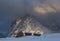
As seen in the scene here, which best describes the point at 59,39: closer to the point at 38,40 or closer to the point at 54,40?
the point at 54,40

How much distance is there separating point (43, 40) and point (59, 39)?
0.25 m

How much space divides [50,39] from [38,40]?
0.18 meters

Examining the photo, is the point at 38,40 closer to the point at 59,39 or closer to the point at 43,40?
the point at 43,40

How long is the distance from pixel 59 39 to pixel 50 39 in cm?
14

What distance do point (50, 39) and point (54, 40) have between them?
0.40ft

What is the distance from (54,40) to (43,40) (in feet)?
0.53

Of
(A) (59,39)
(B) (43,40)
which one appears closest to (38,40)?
(B) (43,40)

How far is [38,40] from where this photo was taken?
3.17 metres

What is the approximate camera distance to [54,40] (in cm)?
307

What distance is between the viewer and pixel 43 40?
10.1 feet

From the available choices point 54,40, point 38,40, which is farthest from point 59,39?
point 38,40

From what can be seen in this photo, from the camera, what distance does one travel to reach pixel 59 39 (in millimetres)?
3135

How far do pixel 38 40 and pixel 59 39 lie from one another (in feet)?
1.04
